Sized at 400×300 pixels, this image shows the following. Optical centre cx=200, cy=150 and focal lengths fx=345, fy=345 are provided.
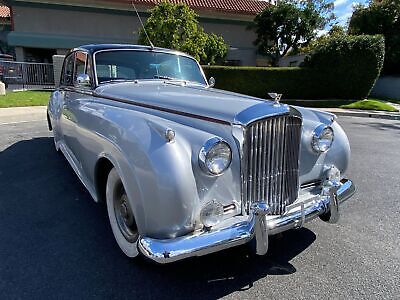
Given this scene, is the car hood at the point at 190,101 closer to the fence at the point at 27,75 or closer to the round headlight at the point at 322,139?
the round headlight at the point at 322,139

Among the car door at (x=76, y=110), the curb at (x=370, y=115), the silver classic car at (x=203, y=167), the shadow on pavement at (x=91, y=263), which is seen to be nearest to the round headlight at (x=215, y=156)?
the silver classic car at (x=203, y=167)

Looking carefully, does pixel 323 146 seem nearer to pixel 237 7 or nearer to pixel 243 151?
pixel 243 151

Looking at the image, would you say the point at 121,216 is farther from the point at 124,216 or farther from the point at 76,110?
the point at 76,110

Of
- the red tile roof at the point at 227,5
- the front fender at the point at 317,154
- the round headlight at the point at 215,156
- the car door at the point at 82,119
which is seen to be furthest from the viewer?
the red tile roof at the point at 227,5

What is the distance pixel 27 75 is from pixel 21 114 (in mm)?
9415

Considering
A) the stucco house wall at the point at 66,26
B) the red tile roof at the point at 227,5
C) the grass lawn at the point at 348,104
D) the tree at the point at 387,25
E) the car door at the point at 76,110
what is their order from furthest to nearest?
the red tile roof at the point at 227,5
the stucco house wall at the point at 66,26
the tree at the point at 387,25
the grass lawn at the point at 348,104
the car door at the point at 76,110

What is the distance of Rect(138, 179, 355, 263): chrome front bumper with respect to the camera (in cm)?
211

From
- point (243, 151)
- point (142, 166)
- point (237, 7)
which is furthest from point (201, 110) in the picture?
point (237, 7)

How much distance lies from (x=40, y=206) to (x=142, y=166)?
2234mm

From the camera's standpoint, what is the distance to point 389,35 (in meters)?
20.2

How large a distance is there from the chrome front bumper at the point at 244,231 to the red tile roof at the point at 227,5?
69.8ft

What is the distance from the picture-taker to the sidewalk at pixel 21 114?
9.63m

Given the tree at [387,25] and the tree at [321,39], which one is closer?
the tree at [387,25]

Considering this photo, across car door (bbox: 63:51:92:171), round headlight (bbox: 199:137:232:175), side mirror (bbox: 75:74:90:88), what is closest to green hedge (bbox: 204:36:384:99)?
car door (bbox: 63:51:92:171)
